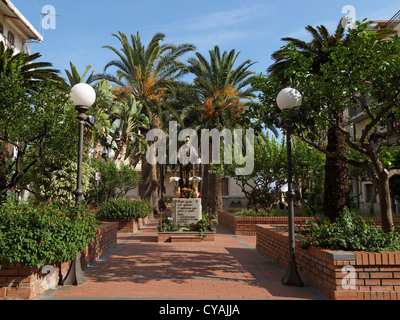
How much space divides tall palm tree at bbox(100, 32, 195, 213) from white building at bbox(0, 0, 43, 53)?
7.53 m

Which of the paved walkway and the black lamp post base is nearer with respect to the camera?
the paved walkway

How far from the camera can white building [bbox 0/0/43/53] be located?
75.2 feet

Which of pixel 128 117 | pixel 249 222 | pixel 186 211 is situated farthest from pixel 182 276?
pixel 128 117

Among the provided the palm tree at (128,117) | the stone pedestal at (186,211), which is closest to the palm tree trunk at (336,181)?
the stone pedestal at (186,211)

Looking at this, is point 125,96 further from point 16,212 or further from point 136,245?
point 16,212

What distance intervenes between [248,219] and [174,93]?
9815mm

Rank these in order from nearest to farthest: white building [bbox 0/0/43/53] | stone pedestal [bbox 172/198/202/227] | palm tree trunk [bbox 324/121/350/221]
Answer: palm tree trunk [bbox 324/121/350/221]
stone pedestal [bbox 172/198/202/227]
white building [bbox 0/0/43/53]

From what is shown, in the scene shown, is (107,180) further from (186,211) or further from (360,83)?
(360,83)

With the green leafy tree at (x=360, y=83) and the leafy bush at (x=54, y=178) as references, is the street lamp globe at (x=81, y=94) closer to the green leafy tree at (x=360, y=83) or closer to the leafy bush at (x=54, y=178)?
the green leafy tree at (x=360, y=83)

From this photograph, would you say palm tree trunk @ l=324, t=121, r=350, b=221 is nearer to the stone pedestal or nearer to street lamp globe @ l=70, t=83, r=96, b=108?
the stone pedestal

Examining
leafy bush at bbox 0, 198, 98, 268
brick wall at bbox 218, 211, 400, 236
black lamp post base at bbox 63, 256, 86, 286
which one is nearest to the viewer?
leafy bush at bbox 0, 198, 98, 268

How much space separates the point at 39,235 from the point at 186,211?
8.94 metres

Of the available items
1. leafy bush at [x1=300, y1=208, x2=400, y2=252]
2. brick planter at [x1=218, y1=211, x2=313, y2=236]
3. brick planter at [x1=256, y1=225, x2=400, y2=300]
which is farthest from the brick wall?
brick planter at [x1=256, y1=225, x2=400, y2=300]

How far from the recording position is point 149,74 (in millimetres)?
21484
